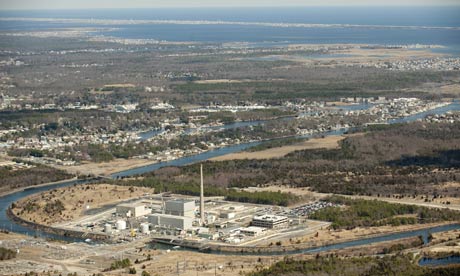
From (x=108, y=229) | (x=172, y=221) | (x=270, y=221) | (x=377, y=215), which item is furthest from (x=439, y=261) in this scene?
(x=108, y=229)

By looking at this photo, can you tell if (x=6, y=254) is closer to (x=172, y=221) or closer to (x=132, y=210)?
(x=172, y=221)

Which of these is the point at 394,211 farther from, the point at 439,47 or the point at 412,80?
the point at 439,47

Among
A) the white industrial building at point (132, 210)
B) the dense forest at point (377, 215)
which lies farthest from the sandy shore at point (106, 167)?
the dense forest at point (377, 215)

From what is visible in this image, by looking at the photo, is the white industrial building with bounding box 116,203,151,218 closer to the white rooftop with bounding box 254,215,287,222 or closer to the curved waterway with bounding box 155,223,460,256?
the curved waterway with bounding box 155,223,460,256

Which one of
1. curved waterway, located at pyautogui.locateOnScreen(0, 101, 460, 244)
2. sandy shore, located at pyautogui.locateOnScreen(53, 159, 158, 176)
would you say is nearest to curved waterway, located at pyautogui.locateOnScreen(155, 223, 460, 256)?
curved waterway, located at pyautogui.locateOnScreen(0, 101, 460, 244)

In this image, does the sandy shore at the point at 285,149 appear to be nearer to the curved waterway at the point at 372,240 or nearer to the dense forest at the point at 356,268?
the curved waterway at the point at 372,240
